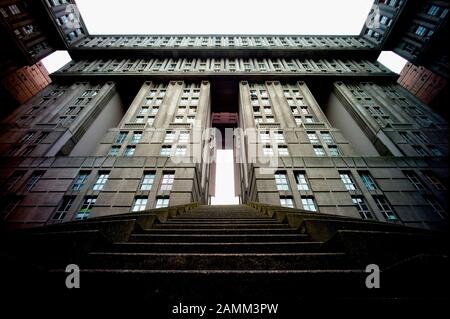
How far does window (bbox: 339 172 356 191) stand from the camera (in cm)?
1593

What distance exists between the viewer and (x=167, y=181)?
16.4 m

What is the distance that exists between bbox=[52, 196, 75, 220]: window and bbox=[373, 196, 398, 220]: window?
931 inches

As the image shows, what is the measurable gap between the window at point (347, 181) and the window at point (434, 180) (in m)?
6.29

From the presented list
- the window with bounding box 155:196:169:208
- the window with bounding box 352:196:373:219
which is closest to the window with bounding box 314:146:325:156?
the window with bounding box 352:196:373:219

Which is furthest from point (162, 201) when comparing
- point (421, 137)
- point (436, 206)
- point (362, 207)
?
point (421, 137)

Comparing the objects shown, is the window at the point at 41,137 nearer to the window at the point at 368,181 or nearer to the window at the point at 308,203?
the window at the point at 308,203

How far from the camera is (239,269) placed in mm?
1901

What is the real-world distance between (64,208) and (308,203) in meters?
18.6

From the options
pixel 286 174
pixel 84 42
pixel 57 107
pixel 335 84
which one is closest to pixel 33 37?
pixel 84 42

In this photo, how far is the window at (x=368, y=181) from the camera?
15.9 m

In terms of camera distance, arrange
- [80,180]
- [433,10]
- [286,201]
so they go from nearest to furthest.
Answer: [286,201] < [80,180] < [433,10]

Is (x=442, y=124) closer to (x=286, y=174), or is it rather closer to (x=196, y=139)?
(x=286, y=174)

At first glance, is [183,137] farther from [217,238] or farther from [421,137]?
[421,137]

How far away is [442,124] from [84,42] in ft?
179
